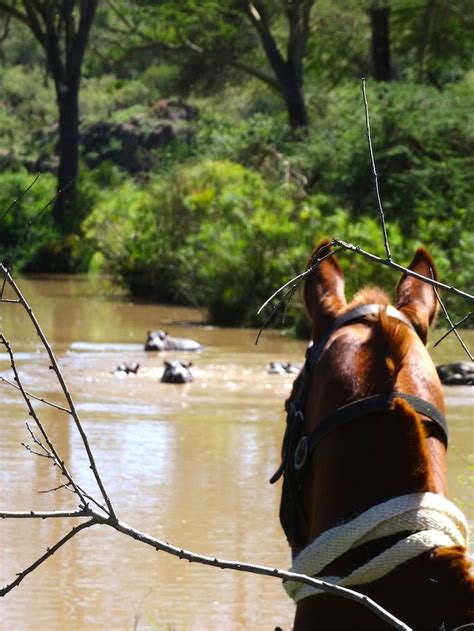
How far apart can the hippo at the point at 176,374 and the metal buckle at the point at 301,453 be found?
923cm

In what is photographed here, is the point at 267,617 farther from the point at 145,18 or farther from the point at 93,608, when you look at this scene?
the point at 145,18

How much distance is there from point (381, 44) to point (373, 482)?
23427 millimetres

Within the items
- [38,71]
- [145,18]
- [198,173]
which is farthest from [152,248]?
[38,71]

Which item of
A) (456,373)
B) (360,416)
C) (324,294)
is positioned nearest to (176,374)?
(456,373)

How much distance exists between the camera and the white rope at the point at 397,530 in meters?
2.36

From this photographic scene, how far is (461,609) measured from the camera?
2.28 meters

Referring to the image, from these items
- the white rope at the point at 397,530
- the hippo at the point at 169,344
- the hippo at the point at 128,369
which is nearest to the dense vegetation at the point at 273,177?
the hippo at the point at 169,344

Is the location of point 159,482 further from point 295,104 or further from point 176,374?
point 295,104

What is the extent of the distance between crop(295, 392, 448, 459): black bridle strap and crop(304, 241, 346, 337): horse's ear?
0.37m

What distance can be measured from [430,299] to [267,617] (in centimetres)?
282

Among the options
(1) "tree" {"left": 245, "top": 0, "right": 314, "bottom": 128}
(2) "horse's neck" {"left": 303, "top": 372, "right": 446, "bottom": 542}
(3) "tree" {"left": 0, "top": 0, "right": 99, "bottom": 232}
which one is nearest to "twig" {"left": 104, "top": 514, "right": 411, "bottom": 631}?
(2) "horse's neck" {"left": 303, "top": 372, "right": 446, "bottom": 542}

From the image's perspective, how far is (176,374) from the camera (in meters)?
12.0

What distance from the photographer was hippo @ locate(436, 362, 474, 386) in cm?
1226

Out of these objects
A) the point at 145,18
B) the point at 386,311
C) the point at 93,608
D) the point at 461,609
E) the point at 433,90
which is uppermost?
the point at 145,18
